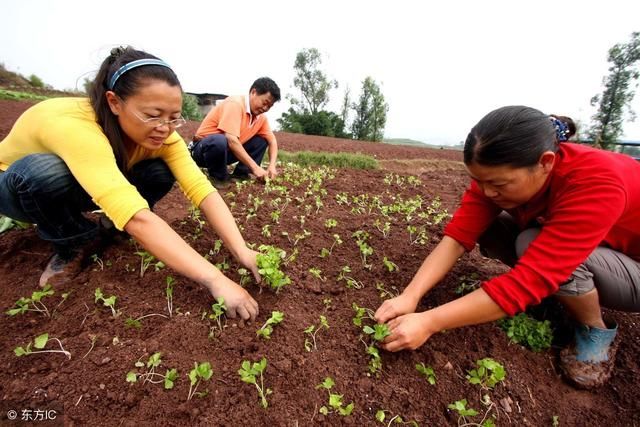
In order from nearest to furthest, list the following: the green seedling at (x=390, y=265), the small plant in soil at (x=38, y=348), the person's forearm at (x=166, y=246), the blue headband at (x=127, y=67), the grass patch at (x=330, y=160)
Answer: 1. the small plant in soil at (x=38, y=348)
2. the person's forearm at (x=166, y=246)
3. the blue headband at (x=127, y=67)
4. the green seedling at (x=390, y=265)
5. the grass patch at (x=330, y=160)

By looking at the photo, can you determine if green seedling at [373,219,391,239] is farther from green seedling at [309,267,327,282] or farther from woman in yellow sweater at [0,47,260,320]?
woman in yellow sweater at [0,47,260,320]

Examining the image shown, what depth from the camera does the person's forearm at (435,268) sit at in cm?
205

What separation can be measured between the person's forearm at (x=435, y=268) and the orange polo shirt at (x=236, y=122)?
331cm

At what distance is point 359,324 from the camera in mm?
1980

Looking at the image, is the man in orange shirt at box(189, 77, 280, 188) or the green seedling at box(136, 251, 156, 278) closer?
the green seedling at box(136, 251, 156, 278)

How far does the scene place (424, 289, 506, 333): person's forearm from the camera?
1.66m

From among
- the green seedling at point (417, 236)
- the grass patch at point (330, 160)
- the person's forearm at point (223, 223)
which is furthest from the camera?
the grass patch at point (330, 160)

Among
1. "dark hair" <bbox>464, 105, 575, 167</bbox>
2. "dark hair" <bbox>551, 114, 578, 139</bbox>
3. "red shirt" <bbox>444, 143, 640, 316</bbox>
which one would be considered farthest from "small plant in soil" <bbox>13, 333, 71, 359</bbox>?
"dark hair" <bbox>551, 114, 578, 139</bbox>

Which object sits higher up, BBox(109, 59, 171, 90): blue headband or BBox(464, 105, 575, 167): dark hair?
BBox(109, 59, 171, 90): blue headband

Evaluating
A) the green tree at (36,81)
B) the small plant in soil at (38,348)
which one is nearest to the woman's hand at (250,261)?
the small plant in soil at (38,348)

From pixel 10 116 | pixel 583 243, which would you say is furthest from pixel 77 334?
pixel 10 116

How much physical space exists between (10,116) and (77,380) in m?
9.69

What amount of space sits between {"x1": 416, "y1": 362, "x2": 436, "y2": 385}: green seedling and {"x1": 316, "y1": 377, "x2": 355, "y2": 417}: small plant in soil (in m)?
0.43

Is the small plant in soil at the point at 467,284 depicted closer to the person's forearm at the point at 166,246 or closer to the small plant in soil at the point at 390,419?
the small plant in soil at the point at 390,419
